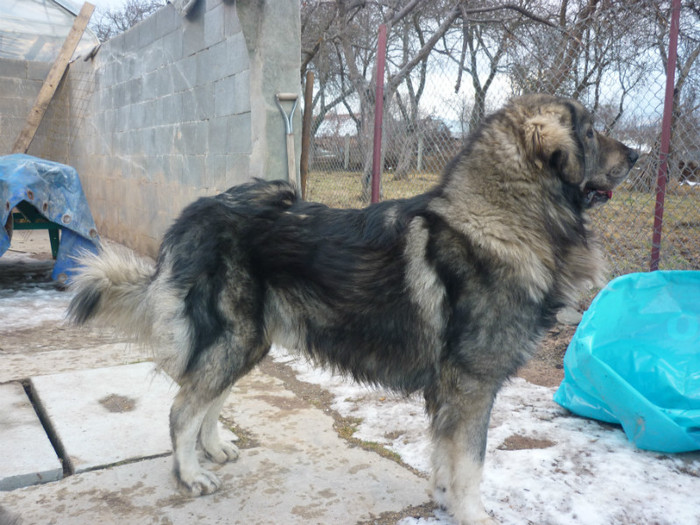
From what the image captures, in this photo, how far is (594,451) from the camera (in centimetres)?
293

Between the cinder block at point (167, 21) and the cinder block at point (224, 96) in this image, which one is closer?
the cinder block at point (224, 96)

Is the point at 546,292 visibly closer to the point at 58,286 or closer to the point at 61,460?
the point at 61,460

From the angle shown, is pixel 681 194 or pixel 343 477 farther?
pixel 681 194

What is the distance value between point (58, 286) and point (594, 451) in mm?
5753

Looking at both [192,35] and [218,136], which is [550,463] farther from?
[192,35]

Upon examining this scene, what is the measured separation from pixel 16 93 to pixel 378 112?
30.2 ft

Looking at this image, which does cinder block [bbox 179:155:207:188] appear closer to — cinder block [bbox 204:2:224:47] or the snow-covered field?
cinder block [bbox 204:2:224:47]

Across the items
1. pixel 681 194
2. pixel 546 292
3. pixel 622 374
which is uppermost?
pixel 681 194

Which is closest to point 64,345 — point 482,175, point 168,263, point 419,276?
point 168,263

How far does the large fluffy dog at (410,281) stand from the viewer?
2330mm

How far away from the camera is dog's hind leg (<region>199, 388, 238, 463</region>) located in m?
2.81

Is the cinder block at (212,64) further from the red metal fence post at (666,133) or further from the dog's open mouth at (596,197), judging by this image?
the dog's open mouth at (596,197)

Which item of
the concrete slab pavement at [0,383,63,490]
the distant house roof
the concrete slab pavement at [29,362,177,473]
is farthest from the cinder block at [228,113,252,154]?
the distant house roof

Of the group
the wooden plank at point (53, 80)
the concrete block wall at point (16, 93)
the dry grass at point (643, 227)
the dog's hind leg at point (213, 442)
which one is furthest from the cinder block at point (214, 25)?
the concrete block wall at point (16, 93)
